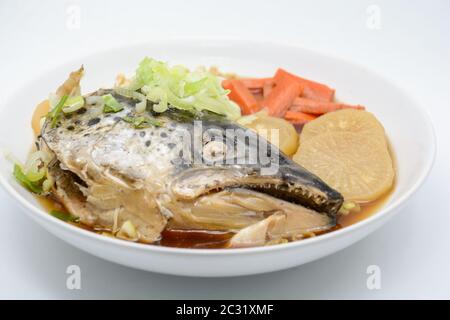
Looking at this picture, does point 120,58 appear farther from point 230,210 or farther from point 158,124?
point 230,210

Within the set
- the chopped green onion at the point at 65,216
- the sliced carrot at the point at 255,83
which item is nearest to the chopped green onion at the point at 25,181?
the chopped green onion at the point at 65,216

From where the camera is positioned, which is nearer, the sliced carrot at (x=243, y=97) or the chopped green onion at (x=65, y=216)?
the chopped green onion at (x=65, y=216)

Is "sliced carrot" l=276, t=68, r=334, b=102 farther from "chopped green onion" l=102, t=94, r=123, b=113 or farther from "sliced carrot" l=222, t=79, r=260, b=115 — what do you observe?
"chopped green onion" l=102, t=94, r=123, b=113

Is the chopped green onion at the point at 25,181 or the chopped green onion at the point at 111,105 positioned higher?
the chopped green onion at the point at 111,105

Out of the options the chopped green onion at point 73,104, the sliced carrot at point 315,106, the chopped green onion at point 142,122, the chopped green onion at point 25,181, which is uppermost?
the chopped green onion at point 73,104

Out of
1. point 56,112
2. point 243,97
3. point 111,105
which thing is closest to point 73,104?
point 56,112

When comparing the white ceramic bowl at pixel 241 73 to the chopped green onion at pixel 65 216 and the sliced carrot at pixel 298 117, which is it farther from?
the sliced carrot at pixel 298 117

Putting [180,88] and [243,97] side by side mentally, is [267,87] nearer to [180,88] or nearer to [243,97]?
[243,97]
